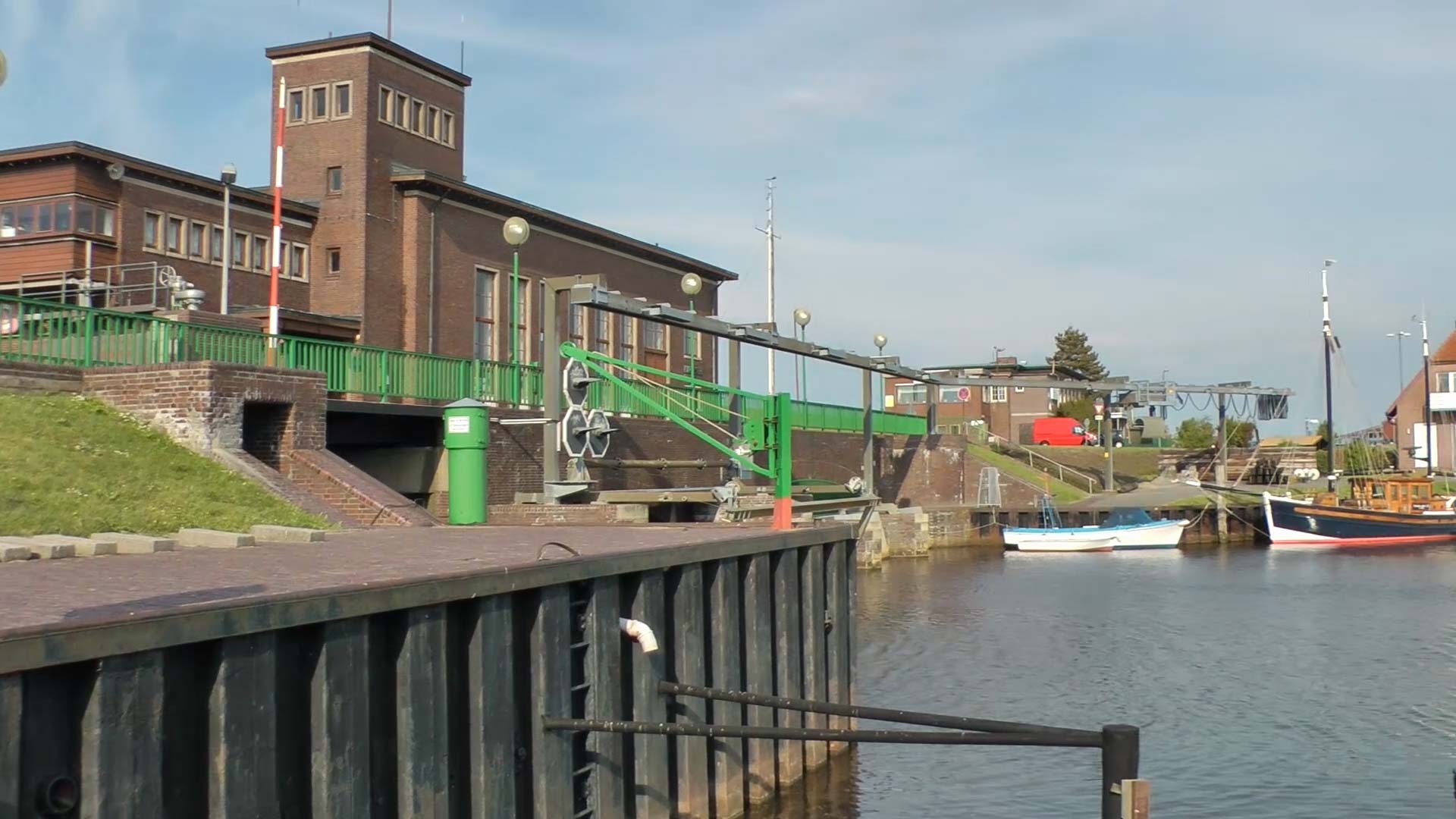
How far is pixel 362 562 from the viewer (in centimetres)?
1205

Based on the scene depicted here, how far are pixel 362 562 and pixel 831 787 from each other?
21.6ft

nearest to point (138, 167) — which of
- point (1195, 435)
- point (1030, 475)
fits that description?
point (1030, 475)

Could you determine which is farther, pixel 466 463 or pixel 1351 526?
pixel 1351 526

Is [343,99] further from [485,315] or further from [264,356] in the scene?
[264,356]

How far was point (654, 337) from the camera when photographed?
54.3 m

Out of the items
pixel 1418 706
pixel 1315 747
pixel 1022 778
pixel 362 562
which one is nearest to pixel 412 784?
pixel 362 562

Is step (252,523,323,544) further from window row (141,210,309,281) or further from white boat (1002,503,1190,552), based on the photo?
white boat (1002,503,1190,552)

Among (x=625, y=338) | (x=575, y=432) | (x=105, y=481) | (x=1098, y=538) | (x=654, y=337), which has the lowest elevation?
(x=1098, y=538)

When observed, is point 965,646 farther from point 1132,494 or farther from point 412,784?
point 1132,494

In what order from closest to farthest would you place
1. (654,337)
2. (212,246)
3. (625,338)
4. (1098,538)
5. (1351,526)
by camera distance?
(212,246), (625,338), (654,337), (1098,538), (1351,526)

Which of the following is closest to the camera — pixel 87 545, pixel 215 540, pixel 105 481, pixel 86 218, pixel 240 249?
pixel 87 545

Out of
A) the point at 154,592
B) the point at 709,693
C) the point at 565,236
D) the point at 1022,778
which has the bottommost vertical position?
the point at 1022,778

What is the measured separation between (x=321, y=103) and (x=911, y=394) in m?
66.9

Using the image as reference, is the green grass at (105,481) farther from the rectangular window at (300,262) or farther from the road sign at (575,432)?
the rectangular window at (300,262)
